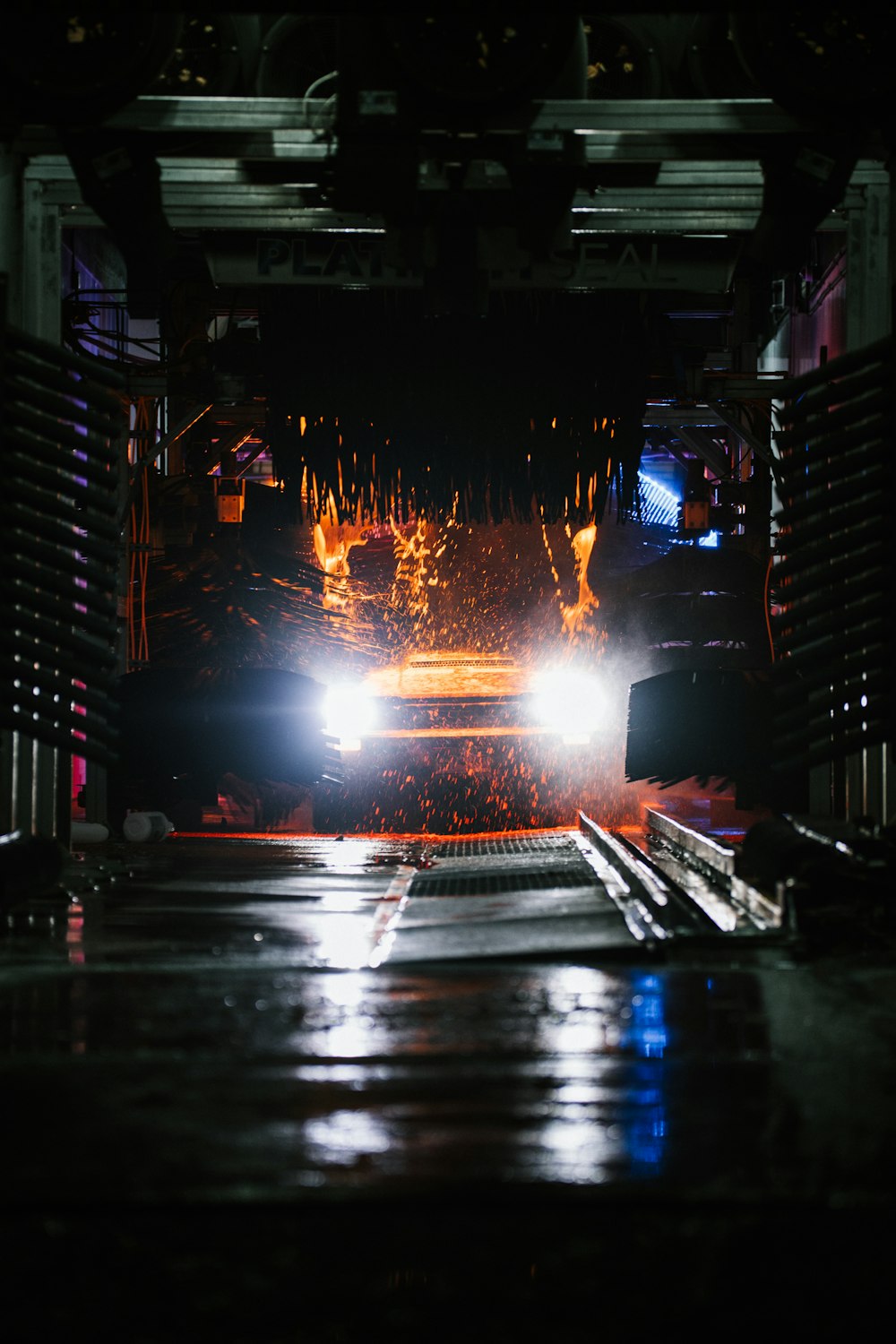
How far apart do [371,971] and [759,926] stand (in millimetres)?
1320

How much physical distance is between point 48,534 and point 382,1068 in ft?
9.59

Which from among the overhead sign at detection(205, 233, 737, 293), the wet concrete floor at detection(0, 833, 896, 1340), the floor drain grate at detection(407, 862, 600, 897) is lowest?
the wet concrete floor at detection(0, 833, 896, 1340)

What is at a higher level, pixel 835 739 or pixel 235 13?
pixel 235 13

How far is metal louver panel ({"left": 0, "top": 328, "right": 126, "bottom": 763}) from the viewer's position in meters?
5.04

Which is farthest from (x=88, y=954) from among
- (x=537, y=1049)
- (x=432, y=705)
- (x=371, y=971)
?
(x=432, y=705)

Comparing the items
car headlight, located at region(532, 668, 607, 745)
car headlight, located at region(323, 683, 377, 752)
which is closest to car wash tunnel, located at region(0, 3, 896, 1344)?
car headlight, located at region(323, 683, 377, 752)

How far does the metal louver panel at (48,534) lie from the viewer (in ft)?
16.5

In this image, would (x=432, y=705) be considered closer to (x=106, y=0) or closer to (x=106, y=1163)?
(x=106, y=0)

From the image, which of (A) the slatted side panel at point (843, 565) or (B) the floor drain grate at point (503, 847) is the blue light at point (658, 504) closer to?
(B) the floor drain grate at point (503, 847)

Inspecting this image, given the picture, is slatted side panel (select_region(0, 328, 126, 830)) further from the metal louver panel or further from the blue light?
the blue light

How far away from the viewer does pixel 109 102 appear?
17.0 feet

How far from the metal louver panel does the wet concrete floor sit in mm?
1375

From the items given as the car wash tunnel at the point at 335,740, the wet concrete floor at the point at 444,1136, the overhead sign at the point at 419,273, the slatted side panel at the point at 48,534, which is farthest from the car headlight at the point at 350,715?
the wet concrete floor at the point at 444,1136

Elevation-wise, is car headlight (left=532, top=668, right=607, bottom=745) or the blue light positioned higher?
the blue light
